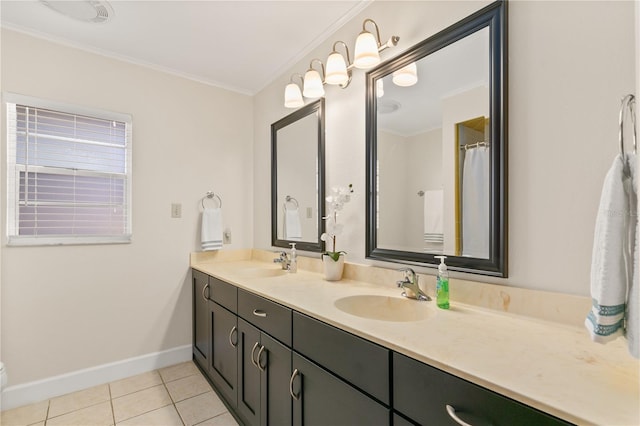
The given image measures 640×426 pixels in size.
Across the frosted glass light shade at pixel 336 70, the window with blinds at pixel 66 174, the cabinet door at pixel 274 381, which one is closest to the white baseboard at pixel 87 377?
the window with blinds at pixel 66 174

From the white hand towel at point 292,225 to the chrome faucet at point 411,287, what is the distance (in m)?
1.06

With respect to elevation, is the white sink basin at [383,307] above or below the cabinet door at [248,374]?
above

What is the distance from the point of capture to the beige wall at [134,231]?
1.96 meters

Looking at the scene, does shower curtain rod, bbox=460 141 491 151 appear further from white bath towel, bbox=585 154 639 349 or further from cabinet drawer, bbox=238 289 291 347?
cabinet drawer, bbox=238 289 291 347

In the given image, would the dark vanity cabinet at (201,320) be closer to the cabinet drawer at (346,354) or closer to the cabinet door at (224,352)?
the cabinet door at (224,352)

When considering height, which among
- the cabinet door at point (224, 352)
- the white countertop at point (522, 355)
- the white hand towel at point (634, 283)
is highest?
the white hand towel at point (634, 283)

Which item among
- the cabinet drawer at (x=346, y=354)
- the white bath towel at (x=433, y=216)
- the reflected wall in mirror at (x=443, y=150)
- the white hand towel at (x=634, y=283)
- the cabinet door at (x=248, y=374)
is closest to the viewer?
the white hand towel at (x=634, y=283)

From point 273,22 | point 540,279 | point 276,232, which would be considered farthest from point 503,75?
point 276,232

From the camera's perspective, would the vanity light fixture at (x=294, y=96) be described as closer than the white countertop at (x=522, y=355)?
No

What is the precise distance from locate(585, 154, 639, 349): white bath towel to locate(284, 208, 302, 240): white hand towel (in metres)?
1.82

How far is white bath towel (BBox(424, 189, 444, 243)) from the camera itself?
144 centimetres

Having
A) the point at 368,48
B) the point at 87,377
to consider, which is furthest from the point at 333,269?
the point at 87,377

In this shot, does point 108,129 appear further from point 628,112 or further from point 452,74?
point 628,112

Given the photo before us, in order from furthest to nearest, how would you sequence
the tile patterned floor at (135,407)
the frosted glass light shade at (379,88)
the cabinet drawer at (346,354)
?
the tile patterned floor at (135,407), the frosted glass light shade at (379,88), the cabinet drawer at (346,354)
